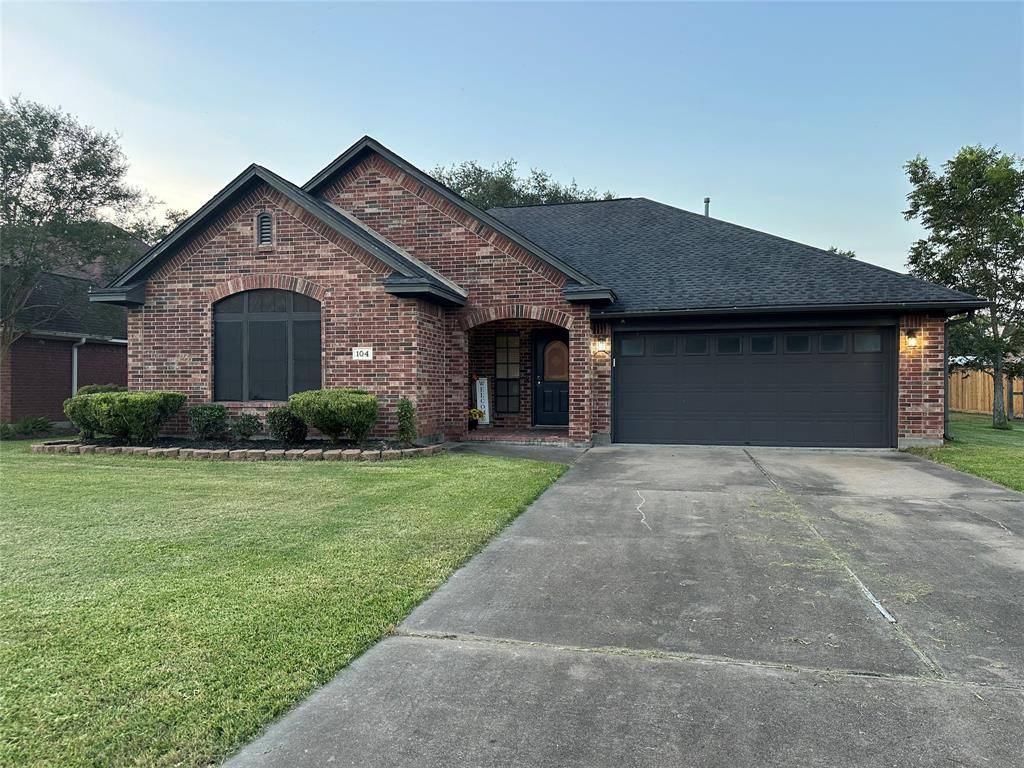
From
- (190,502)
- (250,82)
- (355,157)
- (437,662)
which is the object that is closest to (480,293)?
(355,157)

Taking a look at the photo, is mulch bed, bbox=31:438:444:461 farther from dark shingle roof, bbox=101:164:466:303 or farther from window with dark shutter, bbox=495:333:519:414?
window with dark shutter, bbox=495:333:519:414

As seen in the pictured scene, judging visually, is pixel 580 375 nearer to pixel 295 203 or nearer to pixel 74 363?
pixel 295 203

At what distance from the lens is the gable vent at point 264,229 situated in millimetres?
10969

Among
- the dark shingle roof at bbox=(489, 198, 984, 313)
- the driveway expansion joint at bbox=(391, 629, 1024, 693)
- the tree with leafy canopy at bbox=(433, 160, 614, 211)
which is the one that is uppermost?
the tree with leafy canopy at bbox=(433, 160, 614, 211)

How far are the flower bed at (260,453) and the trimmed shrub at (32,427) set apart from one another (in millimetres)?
5351

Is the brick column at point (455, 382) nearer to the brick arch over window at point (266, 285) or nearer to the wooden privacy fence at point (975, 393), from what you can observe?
the brick arch over window at point (266, 285)

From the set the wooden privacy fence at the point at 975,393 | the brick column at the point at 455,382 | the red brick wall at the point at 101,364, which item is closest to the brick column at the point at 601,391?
the brick column at the point at 455,382

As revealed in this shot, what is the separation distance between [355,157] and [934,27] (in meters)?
12.7

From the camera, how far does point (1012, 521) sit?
18.5 ft

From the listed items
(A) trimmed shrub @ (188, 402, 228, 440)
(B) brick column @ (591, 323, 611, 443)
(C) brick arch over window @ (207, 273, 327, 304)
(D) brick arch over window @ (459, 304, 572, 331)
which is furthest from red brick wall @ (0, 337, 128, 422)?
(B) brick column @ (591, 323, 611, 443)

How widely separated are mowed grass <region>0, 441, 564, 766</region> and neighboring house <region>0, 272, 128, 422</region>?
10480 mm

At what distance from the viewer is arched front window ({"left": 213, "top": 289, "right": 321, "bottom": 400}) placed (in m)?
11.0

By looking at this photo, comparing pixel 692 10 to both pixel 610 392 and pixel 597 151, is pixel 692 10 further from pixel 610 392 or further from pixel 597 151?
pixel 597 151

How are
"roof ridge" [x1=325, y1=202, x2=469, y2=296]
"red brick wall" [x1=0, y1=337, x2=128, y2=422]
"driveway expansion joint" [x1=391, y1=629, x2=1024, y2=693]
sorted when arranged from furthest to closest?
1. "red brick wall" [x1=0, y1=337, x2=128, y2=422]
2. "roof ridge" [x1=325, y1=202, x2=469, y2=296]
3. "driveway expansion joint" [x1=391, y1=629, x2=1024, y2=693]
